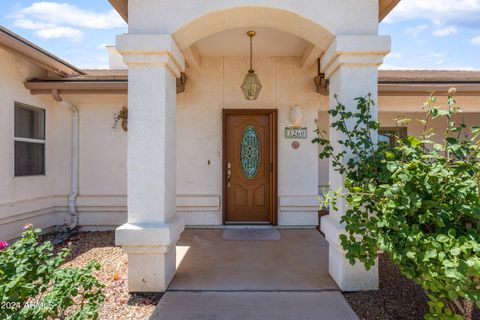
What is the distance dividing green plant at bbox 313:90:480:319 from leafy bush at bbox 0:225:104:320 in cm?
216

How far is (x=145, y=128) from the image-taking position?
329 cm

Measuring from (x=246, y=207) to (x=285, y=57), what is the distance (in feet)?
10.2

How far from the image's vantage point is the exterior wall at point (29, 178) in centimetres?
496

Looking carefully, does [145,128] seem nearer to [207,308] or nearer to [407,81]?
[207,308]

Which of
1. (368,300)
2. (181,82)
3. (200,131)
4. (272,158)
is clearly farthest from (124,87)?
(368,300)

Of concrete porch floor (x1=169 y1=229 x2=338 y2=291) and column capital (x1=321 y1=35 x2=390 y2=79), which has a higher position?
column capital (x1=321 y1=35 x2=390 y2=79)

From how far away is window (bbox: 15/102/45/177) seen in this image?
17.6 feet

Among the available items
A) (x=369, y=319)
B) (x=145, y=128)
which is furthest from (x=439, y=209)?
(x=145, y=128)

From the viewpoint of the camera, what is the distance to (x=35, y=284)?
2.04 metres

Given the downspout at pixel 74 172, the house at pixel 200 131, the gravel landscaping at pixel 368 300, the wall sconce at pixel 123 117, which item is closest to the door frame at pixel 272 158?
the house at pixel 200 131

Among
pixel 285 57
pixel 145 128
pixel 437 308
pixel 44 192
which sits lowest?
pixel 437 308

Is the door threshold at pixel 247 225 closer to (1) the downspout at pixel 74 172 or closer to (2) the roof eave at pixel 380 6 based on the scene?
(1) the downspout at pixel 74 172

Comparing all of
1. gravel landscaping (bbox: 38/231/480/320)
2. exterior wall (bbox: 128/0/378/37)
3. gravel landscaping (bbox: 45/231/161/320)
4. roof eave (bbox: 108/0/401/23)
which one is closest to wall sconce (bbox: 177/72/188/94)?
roof eave (bbox: 108/0/401/23)

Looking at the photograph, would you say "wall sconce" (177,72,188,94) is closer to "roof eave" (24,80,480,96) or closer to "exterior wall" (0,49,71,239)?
"roof eave" (24,80,480,96)
